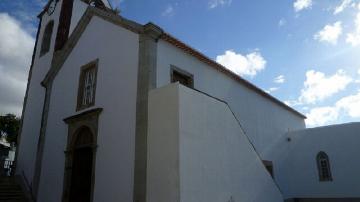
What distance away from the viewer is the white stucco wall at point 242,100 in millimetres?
9344

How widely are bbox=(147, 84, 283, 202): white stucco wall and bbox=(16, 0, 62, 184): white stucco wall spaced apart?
8.71 meters

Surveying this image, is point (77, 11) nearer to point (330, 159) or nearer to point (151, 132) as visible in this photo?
point (151, 132)

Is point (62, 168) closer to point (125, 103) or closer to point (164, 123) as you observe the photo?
point (125, 103)

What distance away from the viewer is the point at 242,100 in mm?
13281

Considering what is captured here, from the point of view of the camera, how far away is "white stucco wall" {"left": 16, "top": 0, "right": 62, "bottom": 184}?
13.9 m

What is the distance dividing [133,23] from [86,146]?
424 centimetres

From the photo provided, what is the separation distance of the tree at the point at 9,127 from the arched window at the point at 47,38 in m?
19.7

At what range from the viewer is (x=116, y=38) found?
32.6 ft

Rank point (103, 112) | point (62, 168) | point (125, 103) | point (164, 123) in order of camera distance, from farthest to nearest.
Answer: point (62, 168), point (103, 112), point (125, 103), point (164, 123)

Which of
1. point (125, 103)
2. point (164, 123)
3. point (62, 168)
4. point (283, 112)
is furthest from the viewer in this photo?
point (283, 112)

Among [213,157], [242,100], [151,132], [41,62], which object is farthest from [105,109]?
[41,62]

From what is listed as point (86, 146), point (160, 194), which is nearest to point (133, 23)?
point (86, 146)

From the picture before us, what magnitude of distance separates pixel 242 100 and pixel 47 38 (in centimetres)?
1089

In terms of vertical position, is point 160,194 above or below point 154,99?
below
